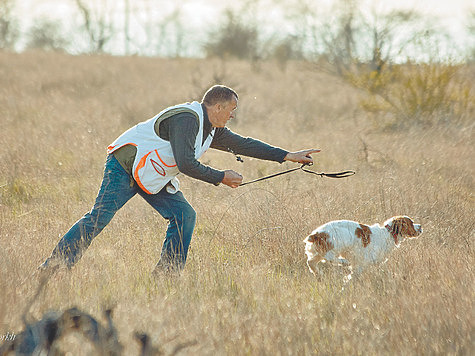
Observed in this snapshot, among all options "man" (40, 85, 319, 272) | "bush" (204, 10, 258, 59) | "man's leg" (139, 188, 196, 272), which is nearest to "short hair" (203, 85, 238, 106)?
"man" (40, 85, 319, 272)

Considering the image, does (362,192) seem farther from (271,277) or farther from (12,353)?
(12,353)

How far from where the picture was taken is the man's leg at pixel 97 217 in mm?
4141

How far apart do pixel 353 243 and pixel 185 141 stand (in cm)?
165

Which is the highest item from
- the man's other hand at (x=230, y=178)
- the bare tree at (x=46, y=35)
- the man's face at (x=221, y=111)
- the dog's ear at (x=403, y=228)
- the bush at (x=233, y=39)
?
the man's face at (x=221, y=111)

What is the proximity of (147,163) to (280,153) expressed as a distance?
1.16 meters

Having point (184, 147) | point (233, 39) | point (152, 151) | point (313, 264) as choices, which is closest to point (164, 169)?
point (152, 151)

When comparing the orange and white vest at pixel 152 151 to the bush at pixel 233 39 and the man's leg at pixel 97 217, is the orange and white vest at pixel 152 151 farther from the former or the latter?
the bush at pixel 233 39

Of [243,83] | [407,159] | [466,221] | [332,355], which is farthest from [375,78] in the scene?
[332,355]

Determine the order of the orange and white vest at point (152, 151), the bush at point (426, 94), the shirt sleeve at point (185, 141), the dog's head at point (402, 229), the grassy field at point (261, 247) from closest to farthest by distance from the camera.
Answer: the grassy field at point (261, 247) < the shirt sleeve at point (185, 141) < the orange and white vest at point (152, 151) < the dog's head at point (402, 229) < the bush at point (426, 94)

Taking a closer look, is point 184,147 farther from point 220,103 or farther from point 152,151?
point 220,103

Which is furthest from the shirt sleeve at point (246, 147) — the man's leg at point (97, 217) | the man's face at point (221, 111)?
the man's leg at point (97, 217)

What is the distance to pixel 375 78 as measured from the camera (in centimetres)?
1393

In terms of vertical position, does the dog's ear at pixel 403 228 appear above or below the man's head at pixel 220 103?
below

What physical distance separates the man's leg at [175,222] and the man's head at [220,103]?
2.29 ft
